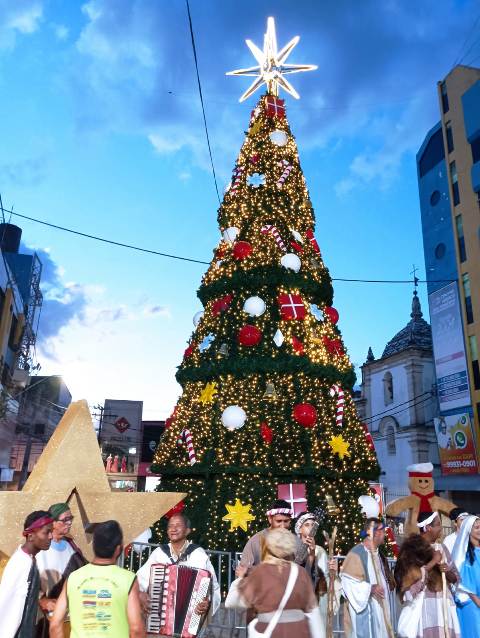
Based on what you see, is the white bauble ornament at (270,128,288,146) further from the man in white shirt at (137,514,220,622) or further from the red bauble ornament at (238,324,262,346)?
the man in white shirt at (137,514,220,622)

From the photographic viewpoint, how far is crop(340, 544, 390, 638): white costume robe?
185 inches

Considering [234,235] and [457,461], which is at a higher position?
[234,235]

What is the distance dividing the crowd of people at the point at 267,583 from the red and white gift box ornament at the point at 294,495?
2.63m

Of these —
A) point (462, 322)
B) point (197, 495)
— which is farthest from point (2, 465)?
point (462, 322)

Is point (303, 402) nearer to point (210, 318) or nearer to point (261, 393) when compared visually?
point (261, 393)

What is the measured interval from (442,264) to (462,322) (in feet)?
13.2

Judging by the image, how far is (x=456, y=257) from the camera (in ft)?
88.5

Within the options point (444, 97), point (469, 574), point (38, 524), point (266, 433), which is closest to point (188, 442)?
point (266, 433)

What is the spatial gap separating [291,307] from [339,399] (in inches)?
83.9

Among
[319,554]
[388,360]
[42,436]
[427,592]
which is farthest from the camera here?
[42,436]

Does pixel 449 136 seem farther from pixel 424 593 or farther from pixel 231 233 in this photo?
pixel 424 593

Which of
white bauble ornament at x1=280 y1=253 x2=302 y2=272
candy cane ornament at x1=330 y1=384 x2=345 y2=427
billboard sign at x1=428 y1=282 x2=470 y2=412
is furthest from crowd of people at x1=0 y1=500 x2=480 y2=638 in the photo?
billboard sign at x1=428 y1=282 x2=470 y2=412

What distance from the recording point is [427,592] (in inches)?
175

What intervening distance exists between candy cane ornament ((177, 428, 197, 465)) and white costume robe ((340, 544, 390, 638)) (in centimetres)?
476
